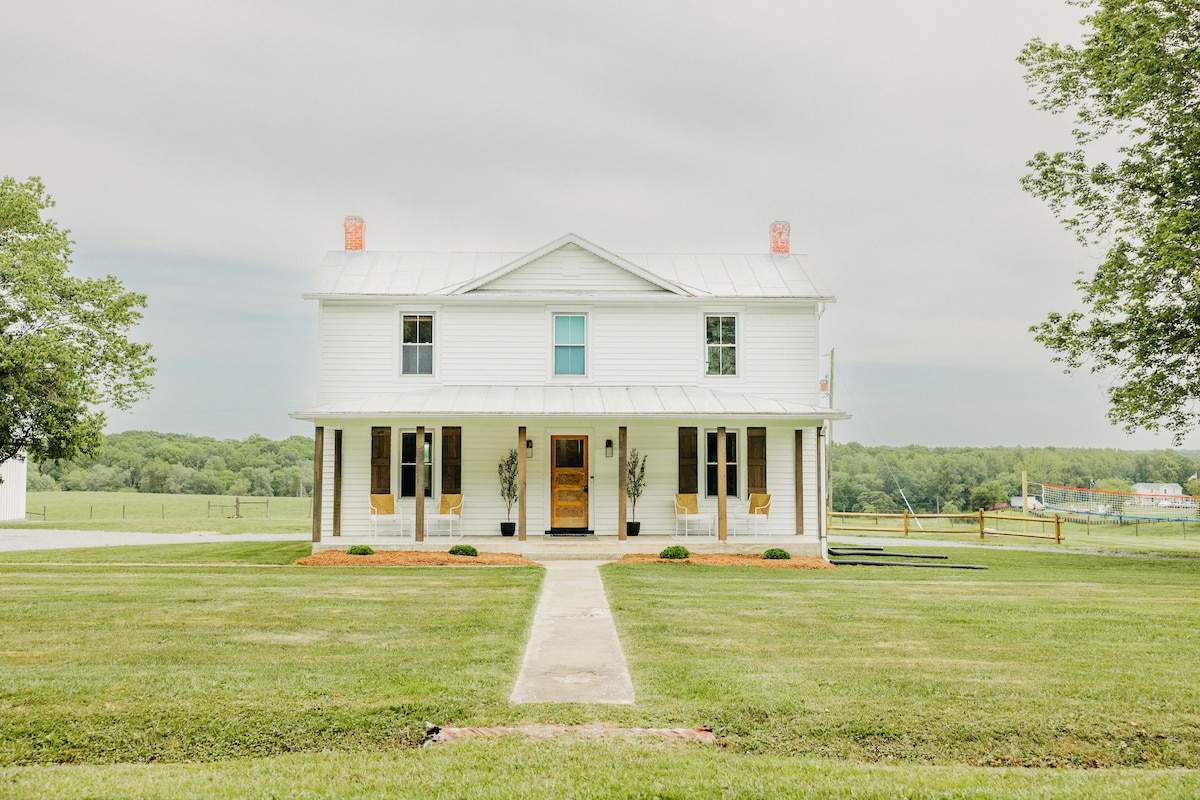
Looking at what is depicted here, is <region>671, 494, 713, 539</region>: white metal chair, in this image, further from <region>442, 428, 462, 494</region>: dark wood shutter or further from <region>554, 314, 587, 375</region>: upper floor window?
<region>442, 428, 462, 494</region>: dark wood shutter

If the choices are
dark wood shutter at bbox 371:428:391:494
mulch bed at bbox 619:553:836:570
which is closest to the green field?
mulch bed at bbox 619:553:836:570

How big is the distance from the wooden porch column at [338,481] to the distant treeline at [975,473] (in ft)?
156

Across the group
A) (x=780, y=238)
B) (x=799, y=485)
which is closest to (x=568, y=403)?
(x=799, y=485)

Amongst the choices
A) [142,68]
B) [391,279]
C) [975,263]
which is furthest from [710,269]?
[975,263]

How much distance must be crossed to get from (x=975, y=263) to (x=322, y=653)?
32752 millimetres

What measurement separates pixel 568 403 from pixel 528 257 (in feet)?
11.8

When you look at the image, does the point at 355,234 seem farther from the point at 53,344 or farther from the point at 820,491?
the point at 820,491

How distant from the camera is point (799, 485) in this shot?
17406 mm

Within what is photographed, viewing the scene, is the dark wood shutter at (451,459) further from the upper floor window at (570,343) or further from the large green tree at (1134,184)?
the large green tree at (1134,184)

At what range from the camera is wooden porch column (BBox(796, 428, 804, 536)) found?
683 inches

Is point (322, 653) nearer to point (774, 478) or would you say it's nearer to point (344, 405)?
point (344, 405)

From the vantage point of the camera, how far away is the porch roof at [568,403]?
1675cm

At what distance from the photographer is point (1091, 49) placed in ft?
61.5

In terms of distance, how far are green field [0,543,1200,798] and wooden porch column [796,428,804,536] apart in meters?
6.36
